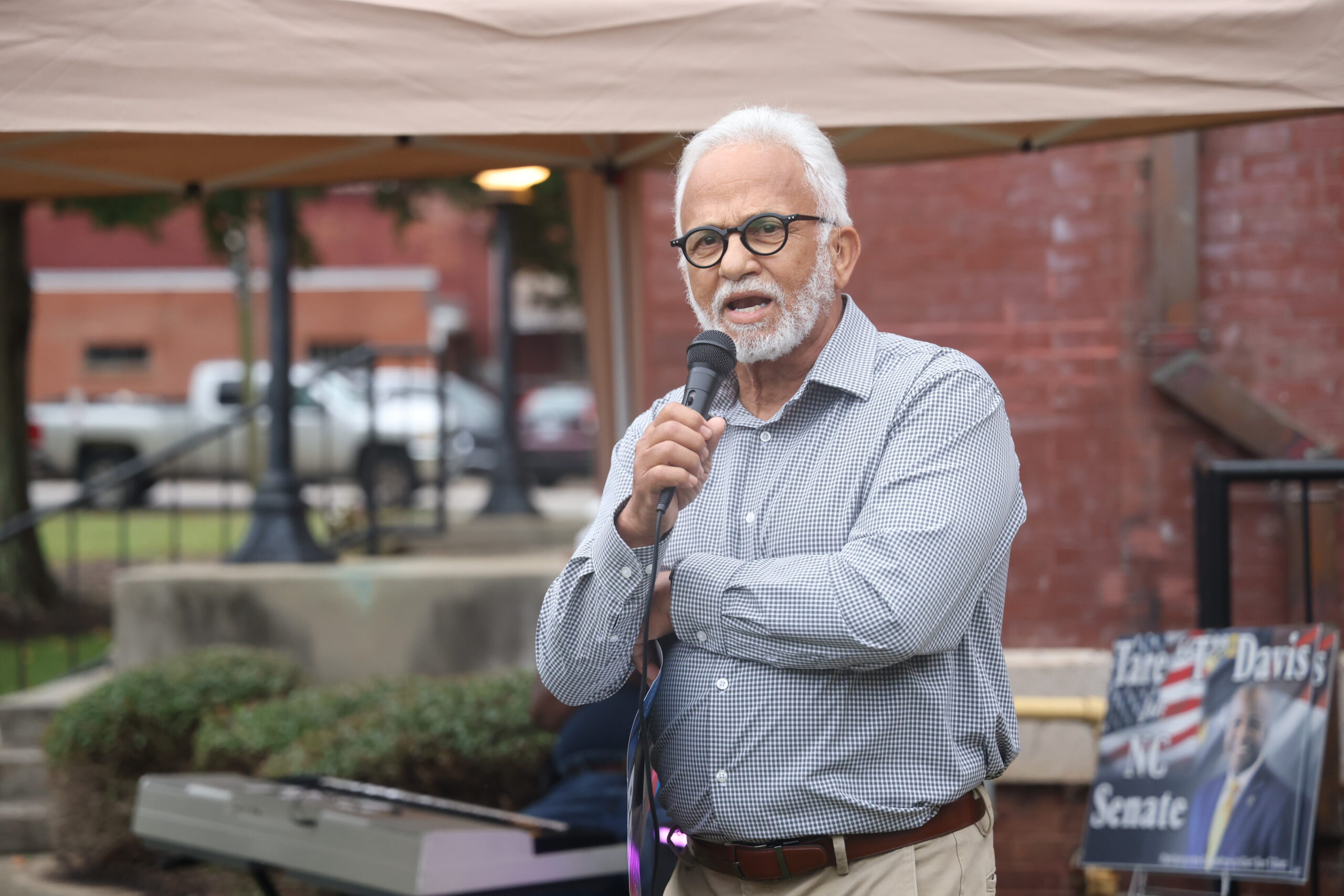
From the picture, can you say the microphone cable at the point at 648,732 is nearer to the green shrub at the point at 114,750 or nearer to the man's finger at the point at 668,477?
the man's finger at the point at 668,477

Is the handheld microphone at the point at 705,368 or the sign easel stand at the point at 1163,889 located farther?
the sign easel stand at the point at 1163,889

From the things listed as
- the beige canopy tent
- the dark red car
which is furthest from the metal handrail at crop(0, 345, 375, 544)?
the dark red car

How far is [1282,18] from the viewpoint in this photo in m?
2.58

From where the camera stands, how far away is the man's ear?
212cm

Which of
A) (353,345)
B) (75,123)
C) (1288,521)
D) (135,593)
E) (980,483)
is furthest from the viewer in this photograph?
(353,345)

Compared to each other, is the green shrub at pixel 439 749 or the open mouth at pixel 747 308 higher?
the open mouth at pixel 747 308

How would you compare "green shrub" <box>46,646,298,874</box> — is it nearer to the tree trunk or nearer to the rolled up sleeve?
the rolled up sleeve

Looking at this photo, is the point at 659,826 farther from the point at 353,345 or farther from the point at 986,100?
the point at 353,345

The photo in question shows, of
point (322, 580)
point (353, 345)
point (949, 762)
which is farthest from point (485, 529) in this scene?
point (353, 345)

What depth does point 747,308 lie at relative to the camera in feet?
6.76

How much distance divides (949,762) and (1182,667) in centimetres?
203

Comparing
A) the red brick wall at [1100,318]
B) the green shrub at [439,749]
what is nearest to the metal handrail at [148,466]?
the green shrub at [439,749]

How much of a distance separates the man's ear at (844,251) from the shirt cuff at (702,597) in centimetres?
53

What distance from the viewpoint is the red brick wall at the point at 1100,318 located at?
471cm
